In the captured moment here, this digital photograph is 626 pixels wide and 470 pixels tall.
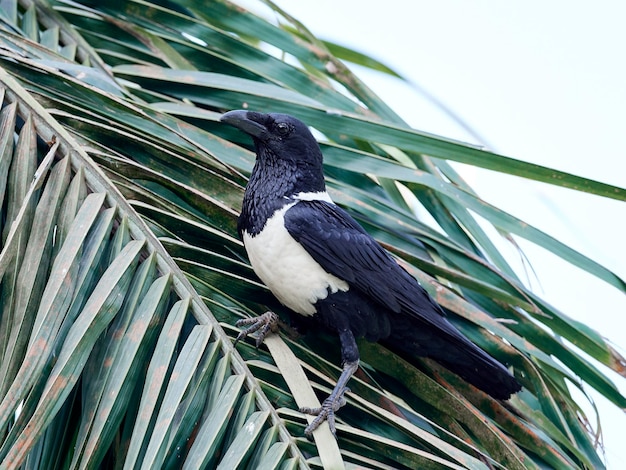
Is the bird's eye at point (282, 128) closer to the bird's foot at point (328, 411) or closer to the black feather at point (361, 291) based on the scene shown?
the black feather at point (361, 291)

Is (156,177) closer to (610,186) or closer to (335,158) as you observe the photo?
(335,158)

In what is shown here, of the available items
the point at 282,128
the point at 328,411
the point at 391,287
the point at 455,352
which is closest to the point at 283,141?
the point at 282,128

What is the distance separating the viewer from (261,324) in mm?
2393

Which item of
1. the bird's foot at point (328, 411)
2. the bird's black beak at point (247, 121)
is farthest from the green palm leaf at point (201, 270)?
the bird's black beak at point (247, 121)

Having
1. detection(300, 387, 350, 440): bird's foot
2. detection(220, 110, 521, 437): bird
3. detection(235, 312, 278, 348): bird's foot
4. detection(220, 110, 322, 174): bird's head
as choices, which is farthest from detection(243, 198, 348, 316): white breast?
detection(300, 387, 350, 440): bird's foot

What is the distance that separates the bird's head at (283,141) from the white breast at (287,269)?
216mm

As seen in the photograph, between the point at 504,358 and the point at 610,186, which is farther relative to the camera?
the point at 504,358

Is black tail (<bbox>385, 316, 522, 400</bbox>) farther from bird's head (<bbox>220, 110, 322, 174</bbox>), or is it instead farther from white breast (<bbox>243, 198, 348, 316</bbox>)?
bird's head (<bbox>220, 110, 322, 174</bbox>)

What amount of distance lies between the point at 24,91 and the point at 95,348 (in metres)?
0.81

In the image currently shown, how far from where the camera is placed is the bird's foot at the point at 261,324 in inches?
92.2

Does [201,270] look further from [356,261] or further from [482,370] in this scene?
[482,370]

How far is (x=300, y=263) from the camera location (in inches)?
101

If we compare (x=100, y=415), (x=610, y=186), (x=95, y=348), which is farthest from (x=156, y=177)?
(x=610, y=186)

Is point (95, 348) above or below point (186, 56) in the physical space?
below
